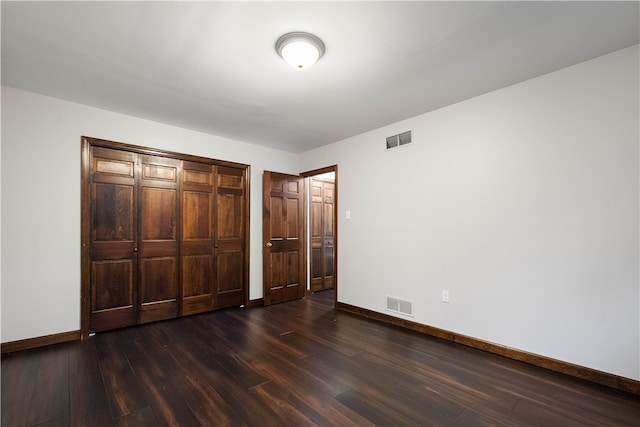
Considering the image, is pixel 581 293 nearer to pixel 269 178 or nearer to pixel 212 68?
pixel 212 68

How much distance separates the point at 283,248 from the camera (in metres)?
4.76

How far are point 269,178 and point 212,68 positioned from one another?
7.45 ft

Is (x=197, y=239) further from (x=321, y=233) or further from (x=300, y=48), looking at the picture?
(x=300, y=48)

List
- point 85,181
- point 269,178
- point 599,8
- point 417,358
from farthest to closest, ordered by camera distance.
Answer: point 269,178 → point 85,181 → point 417,358 → point 599,8

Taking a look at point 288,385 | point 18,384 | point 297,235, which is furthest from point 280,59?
point 18,384

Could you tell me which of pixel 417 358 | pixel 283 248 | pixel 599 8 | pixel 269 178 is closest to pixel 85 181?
pixel 269 178

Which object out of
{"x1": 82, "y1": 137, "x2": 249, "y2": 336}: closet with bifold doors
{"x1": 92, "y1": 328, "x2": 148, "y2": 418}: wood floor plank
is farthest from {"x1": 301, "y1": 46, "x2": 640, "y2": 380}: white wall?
{"x1": 92, "y1": 328, "x2": 148, "y2": 418}: wood floor plank

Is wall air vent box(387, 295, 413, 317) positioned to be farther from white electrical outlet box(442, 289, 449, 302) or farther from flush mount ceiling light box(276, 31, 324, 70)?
flush mount ceiling light box(276, 31, 324, 70)

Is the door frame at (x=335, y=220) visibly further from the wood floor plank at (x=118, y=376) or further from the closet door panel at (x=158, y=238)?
the wood floor plank at (x=118, y=376)

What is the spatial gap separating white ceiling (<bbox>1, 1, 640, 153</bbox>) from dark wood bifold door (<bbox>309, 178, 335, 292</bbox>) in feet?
7.98

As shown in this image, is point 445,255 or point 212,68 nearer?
point 212,68

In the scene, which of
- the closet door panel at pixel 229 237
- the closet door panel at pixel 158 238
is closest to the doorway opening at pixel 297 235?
the closet door panel at pixel 229 237

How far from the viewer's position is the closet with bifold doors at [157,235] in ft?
10.7

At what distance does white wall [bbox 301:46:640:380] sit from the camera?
2.20 metres
